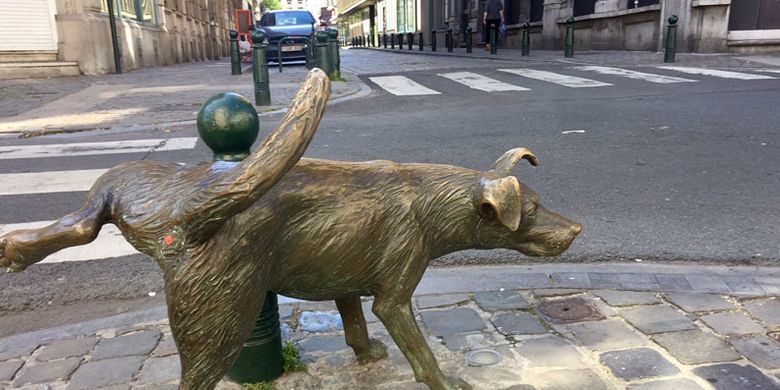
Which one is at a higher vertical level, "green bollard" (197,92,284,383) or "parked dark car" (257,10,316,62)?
"parked dark car" (257,10,316,62)

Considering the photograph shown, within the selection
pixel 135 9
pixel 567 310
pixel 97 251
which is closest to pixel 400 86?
pixel 97 251

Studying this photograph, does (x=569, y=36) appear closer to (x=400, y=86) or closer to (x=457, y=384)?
(x=400, y=86)

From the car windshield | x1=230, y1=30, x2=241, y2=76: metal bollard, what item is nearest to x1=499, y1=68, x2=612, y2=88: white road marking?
x1=230, y1=30, x2=241, y2=76: metal bollard

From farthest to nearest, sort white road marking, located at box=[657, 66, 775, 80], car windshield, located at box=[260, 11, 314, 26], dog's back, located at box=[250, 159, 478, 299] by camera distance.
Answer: car windshield, located at box=[260, 11, 314, 26], white road marking, located at box=[657, 66, 775, 80], dog's back, located at box=[250, 159, 478, 299]

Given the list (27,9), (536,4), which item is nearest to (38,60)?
(27,9)

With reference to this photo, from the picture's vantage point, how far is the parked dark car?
Result: 810 inches

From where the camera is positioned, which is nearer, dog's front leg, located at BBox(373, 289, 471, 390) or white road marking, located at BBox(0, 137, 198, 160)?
dog's front leg, located at BBox(373, 289, 471, 390)

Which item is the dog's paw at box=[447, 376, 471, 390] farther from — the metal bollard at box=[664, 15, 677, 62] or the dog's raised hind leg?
the metal bollard at box=[664, 15, 677, 62]

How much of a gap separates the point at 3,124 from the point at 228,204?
887cm

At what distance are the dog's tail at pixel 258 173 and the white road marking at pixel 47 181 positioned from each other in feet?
13.1

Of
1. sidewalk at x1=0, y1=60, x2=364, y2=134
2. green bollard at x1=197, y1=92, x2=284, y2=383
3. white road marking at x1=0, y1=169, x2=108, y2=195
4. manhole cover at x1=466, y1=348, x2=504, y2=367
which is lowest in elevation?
manhole cover at x1=466, y1=348, x2=504, y2=367

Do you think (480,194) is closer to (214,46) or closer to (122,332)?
(122,332)

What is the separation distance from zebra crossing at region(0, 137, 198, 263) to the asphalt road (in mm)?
105

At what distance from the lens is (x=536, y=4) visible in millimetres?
26297
